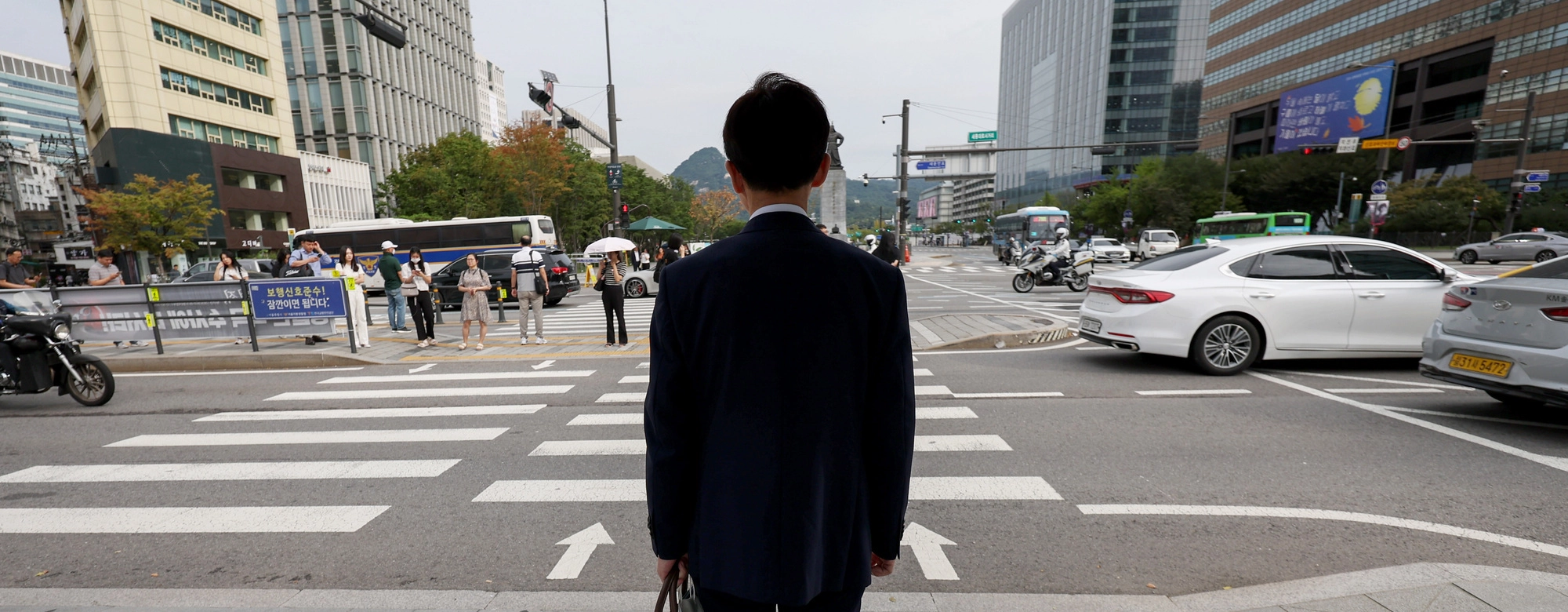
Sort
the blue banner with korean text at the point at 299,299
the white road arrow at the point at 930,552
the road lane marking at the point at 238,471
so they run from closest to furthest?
the white road arrow at the point at 930,552 < the road lane marking at the point at 238,471 < the blue banner with korean text at the point at 299,299

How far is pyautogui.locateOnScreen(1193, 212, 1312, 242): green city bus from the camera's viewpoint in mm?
29812

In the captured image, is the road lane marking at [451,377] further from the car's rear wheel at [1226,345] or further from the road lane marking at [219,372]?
the car's rear wheel at [1226,345]

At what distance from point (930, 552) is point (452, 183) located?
44.2 meters

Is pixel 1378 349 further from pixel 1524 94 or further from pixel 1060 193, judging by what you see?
pixel 1060 193

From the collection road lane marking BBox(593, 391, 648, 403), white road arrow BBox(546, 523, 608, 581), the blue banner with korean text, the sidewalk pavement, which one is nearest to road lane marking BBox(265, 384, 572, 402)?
road lane marking BBox(593, 391, 648, 403)

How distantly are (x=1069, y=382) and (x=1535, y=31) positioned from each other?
5652 cm

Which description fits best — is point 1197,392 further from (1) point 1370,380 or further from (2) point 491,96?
(2) point 491,96

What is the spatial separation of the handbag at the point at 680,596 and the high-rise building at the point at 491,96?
140m

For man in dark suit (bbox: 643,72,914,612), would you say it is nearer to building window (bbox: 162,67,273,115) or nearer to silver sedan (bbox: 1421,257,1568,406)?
silver sedan (bbox: 1421,257,1568,406)

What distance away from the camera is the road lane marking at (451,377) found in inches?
321

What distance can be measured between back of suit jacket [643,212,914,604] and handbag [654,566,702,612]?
9 centimetres

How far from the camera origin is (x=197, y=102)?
36.6m

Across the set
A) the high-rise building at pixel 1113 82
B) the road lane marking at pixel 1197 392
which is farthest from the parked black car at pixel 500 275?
the high-rise building at pixel 1113 82

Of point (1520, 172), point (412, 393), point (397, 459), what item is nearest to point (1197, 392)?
point (397, 459)
